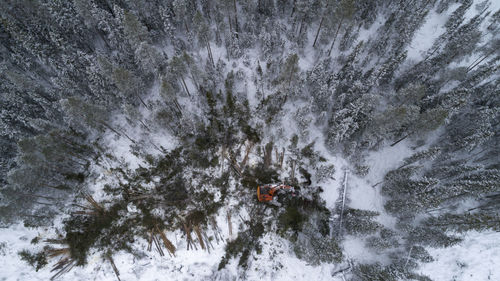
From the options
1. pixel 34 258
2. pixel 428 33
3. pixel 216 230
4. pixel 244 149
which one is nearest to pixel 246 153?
pixel 244 149

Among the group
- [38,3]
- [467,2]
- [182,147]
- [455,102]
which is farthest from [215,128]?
[467,2]

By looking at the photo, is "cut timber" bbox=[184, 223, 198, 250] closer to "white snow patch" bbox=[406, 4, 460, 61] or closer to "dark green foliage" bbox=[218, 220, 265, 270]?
"dark green foliage" bbox=[218, 220, 265, 270]

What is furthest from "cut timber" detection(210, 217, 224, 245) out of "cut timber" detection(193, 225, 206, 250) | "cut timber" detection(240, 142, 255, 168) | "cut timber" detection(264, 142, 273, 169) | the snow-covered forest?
"cut timber" detection(264, 142, 273, 169)

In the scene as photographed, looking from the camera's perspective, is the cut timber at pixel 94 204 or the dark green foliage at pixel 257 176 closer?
the cut timber at pixel 94 204

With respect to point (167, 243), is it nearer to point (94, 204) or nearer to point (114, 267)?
point (114, 267)

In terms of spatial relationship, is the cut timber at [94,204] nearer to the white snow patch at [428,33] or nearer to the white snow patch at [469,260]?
the white snow patch at [469,260]

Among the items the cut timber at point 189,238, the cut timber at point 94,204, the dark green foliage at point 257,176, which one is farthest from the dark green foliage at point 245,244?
the cut timber at point 94,204

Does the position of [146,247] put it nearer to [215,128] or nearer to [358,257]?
[215,128]
